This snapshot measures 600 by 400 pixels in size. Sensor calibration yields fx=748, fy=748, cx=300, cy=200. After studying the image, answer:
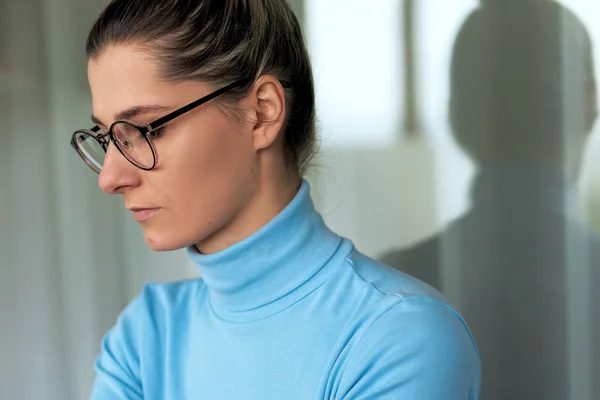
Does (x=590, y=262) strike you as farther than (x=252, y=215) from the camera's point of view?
Yes

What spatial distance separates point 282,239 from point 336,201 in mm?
535

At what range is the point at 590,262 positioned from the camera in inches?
47.3

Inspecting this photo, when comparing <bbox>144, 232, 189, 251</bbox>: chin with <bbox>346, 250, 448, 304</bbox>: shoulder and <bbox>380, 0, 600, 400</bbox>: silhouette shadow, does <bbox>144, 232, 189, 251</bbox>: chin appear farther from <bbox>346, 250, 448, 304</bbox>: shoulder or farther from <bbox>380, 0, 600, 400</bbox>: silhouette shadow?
<bbox>380, 0, 600, 400</bbox>: silhouette shadow

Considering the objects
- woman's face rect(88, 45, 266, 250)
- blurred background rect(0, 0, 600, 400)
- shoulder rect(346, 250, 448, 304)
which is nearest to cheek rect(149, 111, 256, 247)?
woman's face rect(88, 45, 266, 250)

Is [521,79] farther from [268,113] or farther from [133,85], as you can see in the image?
[133,85]

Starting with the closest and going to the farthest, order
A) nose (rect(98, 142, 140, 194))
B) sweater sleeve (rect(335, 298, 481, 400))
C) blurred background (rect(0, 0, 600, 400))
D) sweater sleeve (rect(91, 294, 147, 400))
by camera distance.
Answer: sweater sleeve (rect(335, 298, 481, 400)) → nose (rect(98, 142, 140, 194)) → sweater sleeve (rect(91, 294, 147, 400)) → blurred background (rect(0, 0, 600, 400))

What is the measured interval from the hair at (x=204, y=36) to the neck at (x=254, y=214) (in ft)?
0.45

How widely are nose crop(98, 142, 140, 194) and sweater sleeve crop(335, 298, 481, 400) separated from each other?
358 mm

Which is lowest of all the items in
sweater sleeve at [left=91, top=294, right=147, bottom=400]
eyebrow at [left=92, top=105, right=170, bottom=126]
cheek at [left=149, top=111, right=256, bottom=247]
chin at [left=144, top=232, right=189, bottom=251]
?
sweater sleeve at [left=91, top=294, right=147, bottom=400]

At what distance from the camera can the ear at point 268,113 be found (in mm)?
1007

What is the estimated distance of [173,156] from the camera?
0.95 meters

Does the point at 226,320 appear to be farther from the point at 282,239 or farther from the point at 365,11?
the point at 365,11

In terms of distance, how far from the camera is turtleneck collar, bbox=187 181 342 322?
1.02 meters

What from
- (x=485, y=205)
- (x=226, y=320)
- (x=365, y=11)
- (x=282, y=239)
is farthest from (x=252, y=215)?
(x=365, y=11)
